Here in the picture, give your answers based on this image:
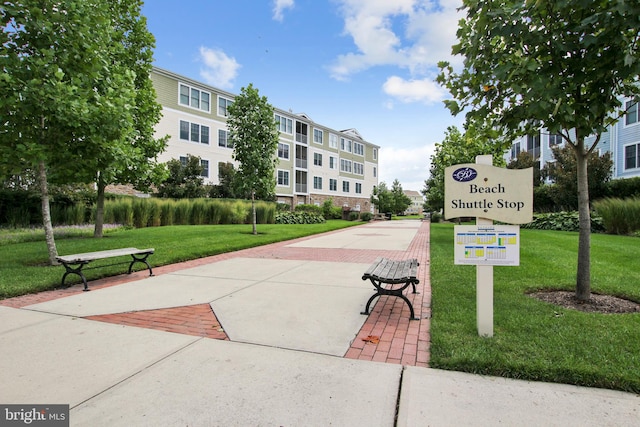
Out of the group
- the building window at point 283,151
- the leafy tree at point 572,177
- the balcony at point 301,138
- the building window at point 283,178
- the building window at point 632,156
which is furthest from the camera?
the balcony at point 301,138

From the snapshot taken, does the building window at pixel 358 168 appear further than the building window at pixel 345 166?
Yes

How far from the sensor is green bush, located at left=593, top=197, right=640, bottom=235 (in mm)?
15695

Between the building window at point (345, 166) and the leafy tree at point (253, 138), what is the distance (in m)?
32.1

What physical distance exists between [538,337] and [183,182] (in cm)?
2395

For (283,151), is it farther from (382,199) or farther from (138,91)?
(138,91)

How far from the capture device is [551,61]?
13.7ft

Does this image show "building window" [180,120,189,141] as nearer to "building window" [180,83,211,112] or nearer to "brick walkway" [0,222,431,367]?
"building window" [180,83,211,112]

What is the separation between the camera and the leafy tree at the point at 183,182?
23.3m

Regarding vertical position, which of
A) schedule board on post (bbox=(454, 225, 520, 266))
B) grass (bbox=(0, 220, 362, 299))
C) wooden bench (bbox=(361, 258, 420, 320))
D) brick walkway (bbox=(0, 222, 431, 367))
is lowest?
brick walkway (bbox=(0, 222, 431, 367))

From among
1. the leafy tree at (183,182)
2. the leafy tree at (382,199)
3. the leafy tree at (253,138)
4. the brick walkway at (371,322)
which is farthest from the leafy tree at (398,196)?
the brick walkway at (371,322)

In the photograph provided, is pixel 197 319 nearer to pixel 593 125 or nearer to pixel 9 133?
pixel 593 125

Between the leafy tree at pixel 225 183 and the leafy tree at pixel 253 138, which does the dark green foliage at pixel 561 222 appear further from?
the leafy tree at pixel 225 183

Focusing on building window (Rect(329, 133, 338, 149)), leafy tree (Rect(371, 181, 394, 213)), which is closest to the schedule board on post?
building window (Rect(329, 133, 338, 149))

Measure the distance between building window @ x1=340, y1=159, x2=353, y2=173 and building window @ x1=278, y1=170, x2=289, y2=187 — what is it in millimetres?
12003
